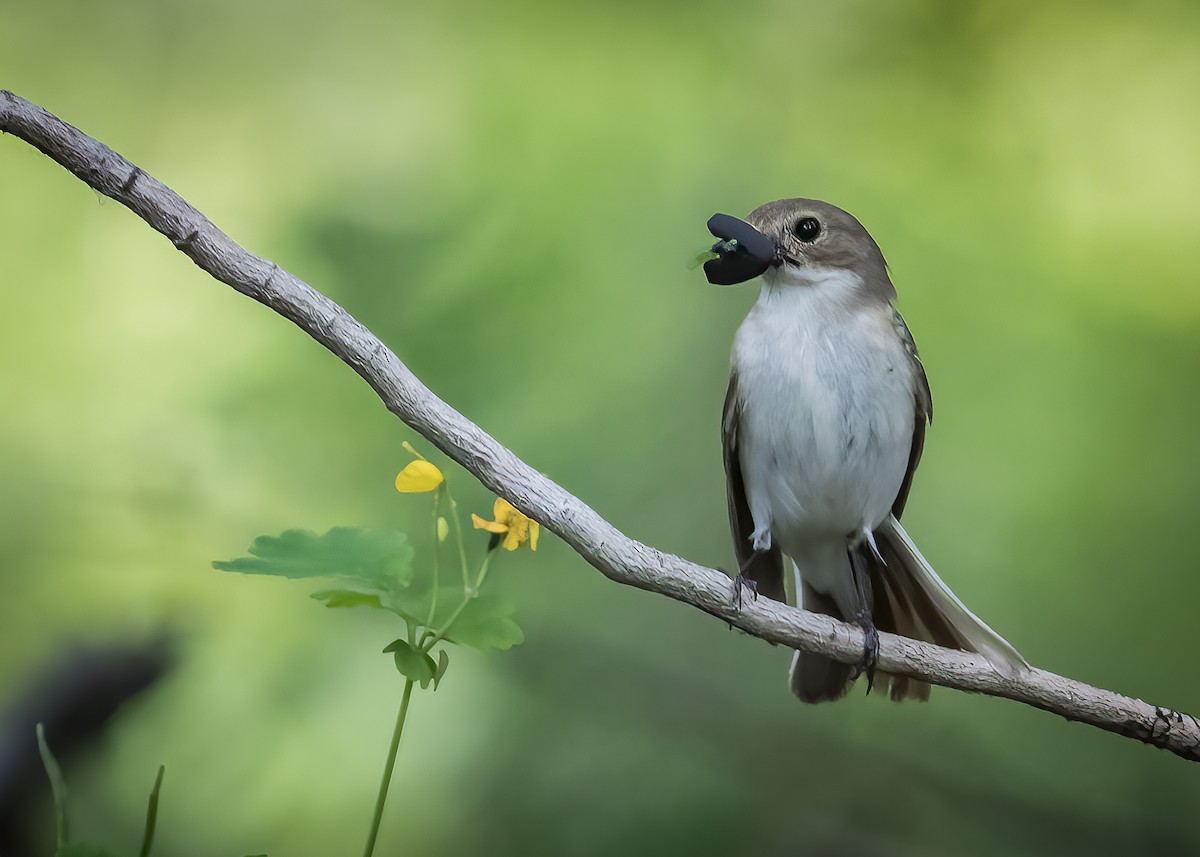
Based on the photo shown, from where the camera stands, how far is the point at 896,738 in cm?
166

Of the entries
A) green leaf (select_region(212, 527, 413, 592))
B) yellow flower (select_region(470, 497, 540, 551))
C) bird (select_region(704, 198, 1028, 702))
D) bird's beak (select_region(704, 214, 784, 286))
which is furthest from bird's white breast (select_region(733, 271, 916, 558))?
green leaf (select_region(212, 527, 413, 592))

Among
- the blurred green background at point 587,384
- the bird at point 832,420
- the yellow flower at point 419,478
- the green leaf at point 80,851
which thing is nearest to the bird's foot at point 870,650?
the bird at point 832,420

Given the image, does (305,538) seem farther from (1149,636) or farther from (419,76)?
(1149,636)

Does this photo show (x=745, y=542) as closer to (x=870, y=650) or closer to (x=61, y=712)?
(x=870, y=650)

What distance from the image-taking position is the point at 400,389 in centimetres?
90

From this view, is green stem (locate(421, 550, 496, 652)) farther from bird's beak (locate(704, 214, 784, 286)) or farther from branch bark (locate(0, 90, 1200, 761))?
bird's beak (locate(704, 214, 784, 286))

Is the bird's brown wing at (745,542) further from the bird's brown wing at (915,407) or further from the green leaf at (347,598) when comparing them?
the green leaf at (347,598)

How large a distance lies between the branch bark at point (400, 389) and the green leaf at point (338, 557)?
0.33ft

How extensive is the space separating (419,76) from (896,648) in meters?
1.23

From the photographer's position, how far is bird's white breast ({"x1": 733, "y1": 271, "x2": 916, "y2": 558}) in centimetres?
119

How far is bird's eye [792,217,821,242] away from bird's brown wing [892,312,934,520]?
154 mm

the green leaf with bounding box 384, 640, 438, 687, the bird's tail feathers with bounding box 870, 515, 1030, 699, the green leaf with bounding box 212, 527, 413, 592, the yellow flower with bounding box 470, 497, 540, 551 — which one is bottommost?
the green leaf with bounding box 384, 640, 438, 687

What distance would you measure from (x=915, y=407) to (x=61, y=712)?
45.7 inches

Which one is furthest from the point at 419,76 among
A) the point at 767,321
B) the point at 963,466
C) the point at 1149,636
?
the point at 1149,636
